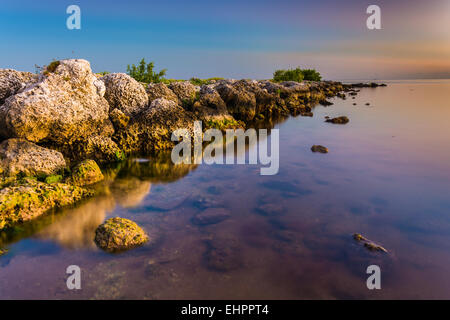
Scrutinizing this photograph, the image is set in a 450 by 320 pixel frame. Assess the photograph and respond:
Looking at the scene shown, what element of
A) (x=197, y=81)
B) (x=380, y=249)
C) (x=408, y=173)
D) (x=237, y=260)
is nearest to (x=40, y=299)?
(x=237, y=260)

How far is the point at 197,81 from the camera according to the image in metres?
41.2

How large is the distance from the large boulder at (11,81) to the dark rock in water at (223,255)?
9.75 metres

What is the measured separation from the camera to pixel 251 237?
6.36 meters

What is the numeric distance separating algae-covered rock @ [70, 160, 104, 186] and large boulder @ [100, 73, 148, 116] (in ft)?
17.9

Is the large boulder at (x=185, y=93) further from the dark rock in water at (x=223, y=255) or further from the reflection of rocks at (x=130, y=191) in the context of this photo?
the dark rock in water at (x=223, y=255)

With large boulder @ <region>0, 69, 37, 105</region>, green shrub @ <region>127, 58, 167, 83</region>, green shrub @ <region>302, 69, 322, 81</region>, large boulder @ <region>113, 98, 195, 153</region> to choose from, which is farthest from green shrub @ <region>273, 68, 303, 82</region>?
large boulder @ <region>0, 69, 37, 105</region>

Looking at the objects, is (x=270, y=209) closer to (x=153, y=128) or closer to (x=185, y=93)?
(x=153, y=128)

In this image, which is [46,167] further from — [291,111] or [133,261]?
[291,111]

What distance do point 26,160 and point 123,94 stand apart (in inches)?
257

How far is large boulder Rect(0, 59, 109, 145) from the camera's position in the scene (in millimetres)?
9289

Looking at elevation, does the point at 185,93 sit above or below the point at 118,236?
above

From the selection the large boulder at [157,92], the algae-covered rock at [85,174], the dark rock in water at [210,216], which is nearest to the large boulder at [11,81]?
the algae-covered rock at [85,174]

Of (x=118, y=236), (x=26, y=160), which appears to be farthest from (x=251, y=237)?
(x=26, y=160)

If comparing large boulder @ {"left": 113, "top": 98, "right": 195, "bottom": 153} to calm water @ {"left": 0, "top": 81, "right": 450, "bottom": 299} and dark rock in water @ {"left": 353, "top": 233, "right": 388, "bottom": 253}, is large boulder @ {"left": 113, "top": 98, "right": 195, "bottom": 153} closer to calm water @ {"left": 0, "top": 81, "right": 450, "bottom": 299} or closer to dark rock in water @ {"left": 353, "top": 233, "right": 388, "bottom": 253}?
calm water @ {"left": 0, "top": 81, "right": 450, "bottom": 299}
